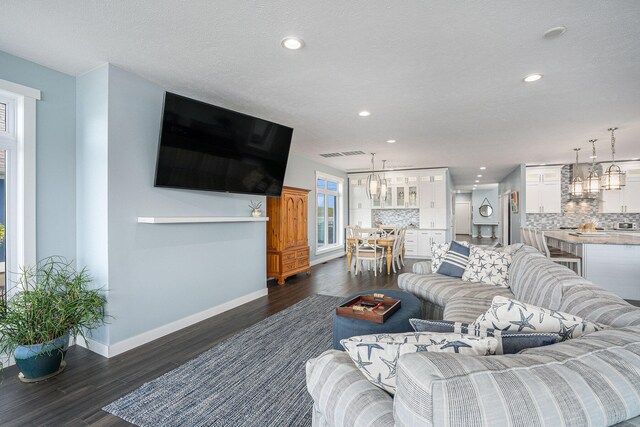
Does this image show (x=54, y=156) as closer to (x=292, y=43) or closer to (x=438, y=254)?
(x=292, y=43)

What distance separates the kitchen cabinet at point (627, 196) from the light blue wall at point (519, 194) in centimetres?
161

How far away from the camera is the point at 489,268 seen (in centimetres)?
329

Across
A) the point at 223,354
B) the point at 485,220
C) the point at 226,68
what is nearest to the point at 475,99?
the point at 226,68

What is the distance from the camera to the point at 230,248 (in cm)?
394

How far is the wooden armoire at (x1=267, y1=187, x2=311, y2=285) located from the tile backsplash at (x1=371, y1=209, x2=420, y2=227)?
12.7 ft

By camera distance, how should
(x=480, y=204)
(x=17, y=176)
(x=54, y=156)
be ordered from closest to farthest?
(x=17, y=176)
(x=54, y=156)
(x=480, y=204)

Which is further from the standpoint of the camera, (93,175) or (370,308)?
(93,175)

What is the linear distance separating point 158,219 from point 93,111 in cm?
111

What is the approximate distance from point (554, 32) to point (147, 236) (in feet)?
12.1

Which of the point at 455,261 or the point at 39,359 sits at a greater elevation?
the point at 455,261

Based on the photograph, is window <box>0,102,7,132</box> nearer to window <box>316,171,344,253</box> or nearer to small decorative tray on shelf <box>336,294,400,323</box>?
small decorative tray on shelf <box>336,294,400,323</box>

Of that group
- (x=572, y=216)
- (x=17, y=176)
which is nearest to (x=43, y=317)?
(x=17, y=176)

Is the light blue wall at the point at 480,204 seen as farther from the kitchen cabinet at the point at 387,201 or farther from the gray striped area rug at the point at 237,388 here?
the gray striped area rug at the point at 237,388

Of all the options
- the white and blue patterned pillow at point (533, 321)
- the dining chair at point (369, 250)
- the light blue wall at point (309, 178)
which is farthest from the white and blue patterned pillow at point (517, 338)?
the light blue wall at point (309, 178)
